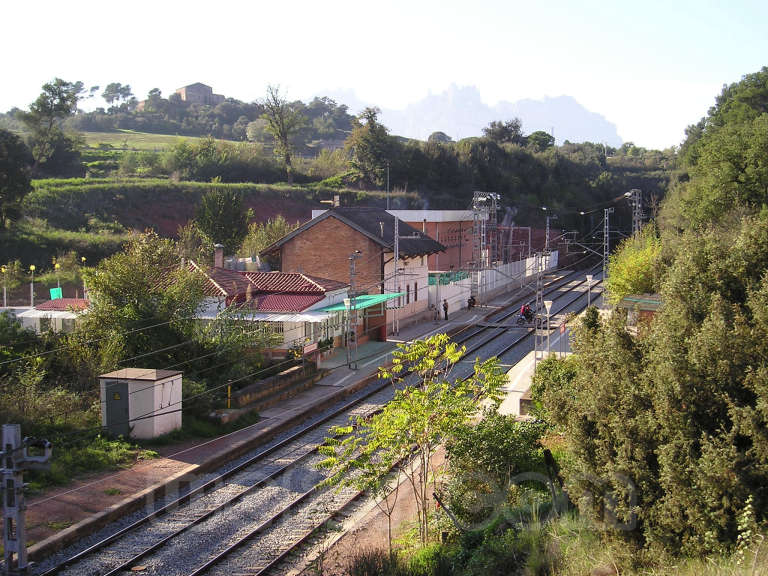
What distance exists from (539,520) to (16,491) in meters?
7.47

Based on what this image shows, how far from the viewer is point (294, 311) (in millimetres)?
25609

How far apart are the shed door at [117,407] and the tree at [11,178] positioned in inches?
1188

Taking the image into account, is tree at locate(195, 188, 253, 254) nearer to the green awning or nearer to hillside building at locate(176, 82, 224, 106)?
the green awning

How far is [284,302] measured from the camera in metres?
26.4

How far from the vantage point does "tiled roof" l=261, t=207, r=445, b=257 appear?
33531mm

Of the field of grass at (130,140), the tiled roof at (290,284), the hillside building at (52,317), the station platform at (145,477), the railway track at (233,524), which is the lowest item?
the railway track at (233,524)

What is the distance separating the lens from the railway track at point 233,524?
37.7 ft

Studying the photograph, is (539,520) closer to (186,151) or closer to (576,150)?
(186,151)

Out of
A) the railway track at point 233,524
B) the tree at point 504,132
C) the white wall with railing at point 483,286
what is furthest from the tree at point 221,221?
the tree at point 504,132

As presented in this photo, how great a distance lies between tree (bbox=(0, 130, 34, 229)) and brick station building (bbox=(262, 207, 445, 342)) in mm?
17638

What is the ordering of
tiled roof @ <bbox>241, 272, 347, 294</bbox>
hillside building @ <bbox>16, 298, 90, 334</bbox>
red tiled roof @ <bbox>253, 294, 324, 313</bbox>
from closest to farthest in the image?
1. hillside building @ <bbox>16, 298, 90, 334</bbox>
2. red tiled roof @ <bbox>253, 294, 324, 313</bbox>
3. tiled roof @ <bbox>241, 272, 347, 294</bbox>

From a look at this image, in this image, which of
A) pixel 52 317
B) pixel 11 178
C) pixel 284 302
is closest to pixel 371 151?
pixel 11 178

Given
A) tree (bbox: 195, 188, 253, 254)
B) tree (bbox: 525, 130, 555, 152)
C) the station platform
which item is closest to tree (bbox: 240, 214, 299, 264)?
tree (bbox: 195, 188, 253, 254)

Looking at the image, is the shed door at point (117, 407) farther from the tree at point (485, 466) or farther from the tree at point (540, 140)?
the tree at point (540, 140)
